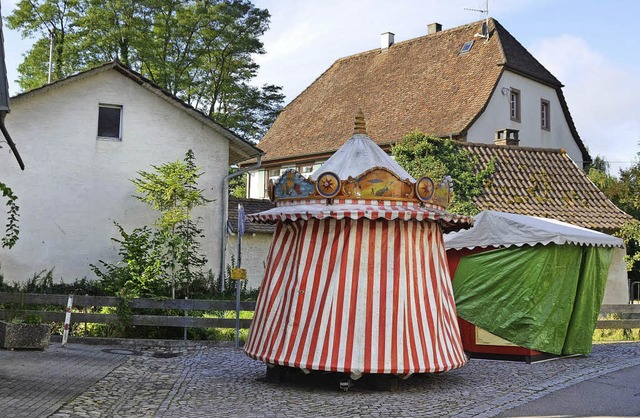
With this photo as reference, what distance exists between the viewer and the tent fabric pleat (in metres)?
9.84

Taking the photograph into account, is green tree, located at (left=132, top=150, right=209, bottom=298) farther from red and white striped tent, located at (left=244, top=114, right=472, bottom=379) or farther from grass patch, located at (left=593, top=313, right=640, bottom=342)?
grass patch, located at (left=593, top=313, right=640, bottom=342)

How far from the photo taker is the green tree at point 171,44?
35.8 meters

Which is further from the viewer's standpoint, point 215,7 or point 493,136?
point 215,7

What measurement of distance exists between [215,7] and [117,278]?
80.5 ft

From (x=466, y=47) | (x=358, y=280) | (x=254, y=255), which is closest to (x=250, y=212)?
(x=254, y=255)

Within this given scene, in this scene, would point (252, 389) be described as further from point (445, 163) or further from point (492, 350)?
point (445, 163)

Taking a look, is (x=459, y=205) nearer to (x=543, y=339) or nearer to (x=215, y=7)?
(x=543, y=339)

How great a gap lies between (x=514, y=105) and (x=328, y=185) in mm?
23552

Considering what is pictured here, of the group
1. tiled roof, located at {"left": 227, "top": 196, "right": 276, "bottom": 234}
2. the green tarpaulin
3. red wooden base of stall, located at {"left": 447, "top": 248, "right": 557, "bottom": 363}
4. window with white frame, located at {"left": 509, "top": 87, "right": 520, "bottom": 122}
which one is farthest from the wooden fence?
Answer: window with white frame, located at {"left": 509, "top": 87, "right": 520, "bottom": 122}

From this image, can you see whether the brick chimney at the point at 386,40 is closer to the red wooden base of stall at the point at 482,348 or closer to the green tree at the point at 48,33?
the green tree at the point at 48,33

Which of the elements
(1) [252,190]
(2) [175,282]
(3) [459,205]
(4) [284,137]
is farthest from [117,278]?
(1) [252,190]

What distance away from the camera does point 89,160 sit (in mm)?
18797

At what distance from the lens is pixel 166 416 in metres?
8.20

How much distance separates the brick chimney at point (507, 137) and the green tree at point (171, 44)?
1499 centimetres
